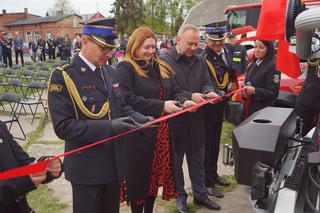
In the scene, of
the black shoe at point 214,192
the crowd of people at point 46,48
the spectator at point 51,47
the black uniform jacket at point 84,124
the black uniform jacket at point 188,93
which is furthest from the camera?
the spectator at point 51,47

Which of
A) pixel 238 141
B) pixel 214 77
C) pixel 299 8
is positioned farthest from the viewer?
pixel 214 77

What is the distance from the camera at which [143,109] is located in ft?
10.1

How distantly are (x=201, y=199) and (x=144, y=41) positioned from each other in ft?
5.89

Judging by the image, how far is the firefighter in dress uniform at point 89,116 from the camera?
2191 millimetres

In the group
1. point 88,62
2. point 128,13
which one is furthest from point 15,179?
point 128,13

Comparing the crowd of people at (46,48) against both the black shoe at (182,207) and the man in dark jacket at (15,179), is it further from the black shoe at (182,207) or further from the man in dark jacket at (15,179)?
the man in dark jacket at (15,179)

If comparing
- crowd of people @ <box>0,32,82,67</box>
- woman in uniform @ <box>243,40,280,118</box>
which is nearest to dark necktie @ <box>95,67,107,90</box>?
woman in uniform @ <box>243,40,280,118</box>

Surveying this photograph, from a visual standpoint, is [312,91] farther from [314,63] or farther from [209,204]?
[209,204]

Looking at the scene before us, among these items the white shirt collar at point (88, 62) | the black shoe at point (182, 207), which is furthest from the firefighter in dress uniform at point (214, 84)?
the white shirt collar at point (88, 62)

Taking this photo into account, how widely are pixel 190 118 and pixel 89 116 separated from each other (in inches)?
55.8

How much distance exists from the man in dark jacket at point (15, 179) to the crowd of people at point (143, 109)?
31 cm

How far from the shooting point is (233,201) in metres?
3.91

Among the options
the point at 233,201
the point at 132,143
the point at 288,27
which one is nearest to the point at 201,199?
the point at 233,201

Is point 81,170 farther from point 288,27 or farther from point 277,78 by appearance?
point 277,78
